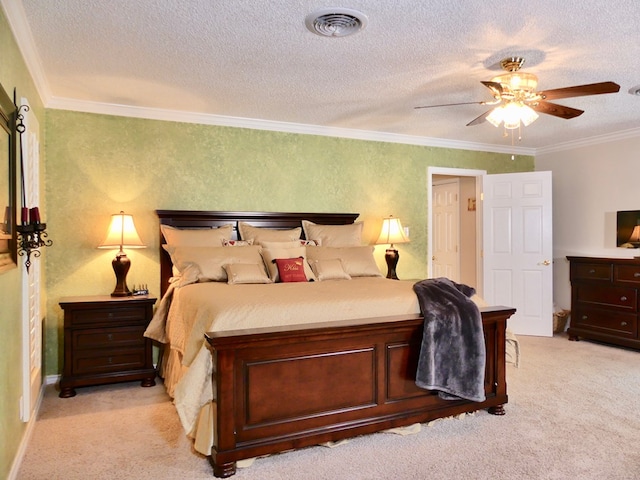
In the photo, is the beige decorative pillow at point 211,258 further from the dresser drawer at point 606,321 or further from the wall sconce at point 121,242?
the dresser drawer at point 606,321

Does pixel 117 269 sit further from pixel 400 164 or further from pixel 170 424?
pixel 400 164

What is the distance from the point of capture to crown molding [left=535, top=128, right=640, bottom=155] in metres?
5.27

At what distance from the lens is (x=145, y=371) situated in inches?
152

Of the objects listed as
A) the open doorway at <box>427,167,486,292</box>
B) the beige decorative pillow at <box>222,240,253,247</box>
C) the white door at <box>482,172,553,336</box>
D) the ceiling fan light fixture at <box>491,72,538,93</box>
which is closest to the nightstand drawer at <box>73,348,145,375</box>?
the beige decorative pillow at <box>222,240,253,247</box>

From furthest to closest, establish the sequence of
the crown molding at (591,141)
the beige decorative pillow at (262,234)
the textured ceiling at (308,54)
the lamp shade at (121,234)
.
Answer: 1. the crown molding at (591,141)
2. the beige decorative pillow at (262,234)
3. the lamp shade at (121,234)
4. the textured ceiling at (308,54)

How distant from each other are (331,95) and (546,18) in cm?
178

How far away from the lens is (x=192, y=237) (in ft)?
13.6

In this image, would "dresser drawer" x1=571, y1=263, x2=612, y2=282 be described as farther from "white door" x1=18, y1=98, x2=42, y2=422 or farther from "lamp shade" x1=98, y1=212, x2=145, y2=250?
"white door" x1=18, y1=98, x2=42, y2=422

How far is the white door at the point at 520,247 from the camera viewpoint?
5.61m

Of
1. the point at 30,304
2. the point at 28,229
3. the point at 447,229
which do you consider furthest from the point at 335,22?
the point at 447,229

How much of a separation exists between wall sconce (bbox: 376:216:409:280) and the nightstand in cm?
250

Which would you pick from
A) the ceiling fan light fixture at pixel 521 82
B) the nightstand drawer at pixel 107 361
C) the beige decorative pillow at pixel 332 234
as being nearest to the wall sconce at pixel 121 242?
the nightstand drawer at pixel 107 361

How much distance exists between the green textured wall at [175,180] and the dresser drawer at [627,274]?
2.19 metres

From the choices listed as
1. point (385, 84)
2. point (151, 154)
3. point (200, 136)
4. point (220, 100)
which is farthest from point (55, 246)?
point (385, 84)
